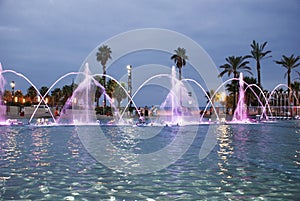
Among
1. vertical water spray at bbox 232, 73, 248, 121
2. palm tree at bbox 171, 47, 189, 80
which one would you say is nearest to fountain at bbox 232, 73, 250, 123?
vertical water spray at bbox 232, 73, 248, 121

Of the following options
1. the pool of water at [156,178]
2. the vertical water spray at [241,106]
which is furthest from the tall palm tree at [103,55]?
the pool of water at [156,178]

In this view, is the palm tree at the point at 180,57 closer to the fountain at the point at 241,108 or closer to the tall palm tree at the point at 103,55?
the tall palm tree at the point at 103,55

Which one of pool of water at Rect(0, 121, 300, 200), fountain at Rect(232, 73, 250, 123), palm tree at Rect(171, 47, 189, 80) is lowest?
pool of water at Rect(0, 121, 300, 200)

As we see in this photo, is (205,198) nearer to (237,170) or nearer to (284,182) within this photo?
(284,182)

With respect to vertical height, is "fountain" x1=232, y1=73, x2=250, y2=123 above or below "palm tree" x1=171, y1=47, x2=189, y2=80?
below

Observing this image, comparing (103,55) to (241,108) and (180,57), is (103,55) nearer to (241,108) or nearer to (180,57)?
(180,57)

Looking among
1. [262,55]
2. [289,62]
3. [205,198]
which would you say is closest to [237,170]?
[205,198]

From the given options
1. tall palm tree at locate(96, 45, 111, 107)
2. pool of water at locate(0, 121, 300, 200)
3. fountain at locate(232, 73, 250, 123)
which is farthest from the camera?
tall palm tree at locate(96, 45, 111, 107)

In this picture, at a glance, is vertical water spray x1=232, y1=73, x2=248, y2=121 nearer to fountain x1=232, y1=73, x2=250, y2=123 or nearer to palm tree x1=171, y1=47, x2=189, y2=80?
fountain x1=232, y1=73, x2=250, y2=123

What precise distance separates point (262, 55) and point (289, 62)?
724cm

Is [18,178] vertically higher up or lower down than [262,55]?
lower down

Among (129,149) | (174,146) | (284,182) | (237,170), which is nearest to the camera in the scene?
(284,182)

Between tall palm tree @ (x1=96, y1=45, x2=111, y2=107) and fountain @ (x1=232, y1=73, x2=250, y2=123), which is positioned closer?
fountain @ (x1=232, y1=73, x2=250, y2=123)

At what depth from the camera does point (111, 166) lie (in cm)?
1037
